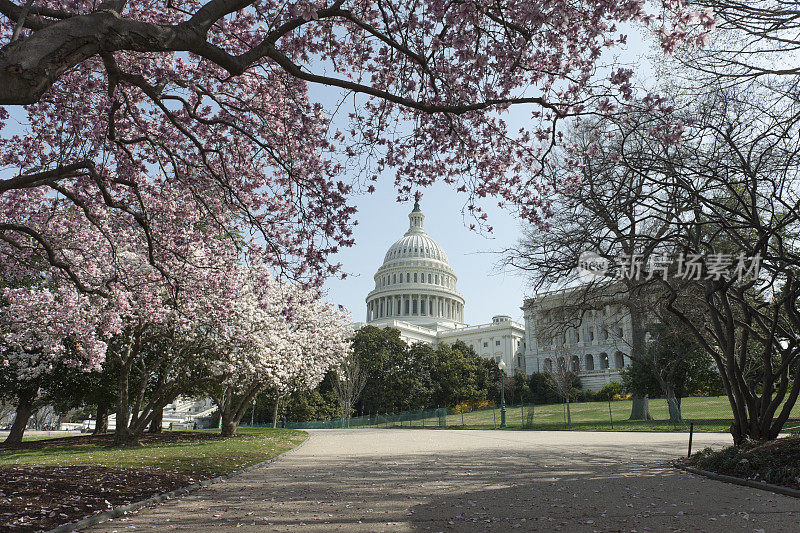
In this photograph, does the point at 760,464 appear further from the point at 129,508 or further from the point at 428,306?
the point at 428,306

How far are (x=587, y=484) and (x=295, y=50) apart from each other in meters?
8.22

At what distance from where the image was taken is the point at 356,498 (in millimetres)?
7770

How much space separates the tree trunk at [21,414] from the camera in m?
24.9

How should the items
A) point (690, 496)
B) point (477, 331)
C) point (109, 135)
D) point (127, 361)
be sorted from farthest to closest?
point (477, 331) < point (127, 361) < point (109, 135) < point (690, 496)

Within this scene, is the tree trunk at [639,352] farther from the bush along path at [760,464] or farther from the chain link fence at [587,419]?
the bush along path at [760,464]

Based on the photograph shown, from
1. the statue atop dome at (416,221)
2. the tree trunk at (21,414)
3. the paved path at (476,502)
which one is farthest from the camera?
the statue atop dome at (416,221)

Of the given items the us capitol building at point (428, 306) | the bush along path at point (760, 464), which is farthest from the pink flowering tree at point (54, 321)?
the us capitol building at point (428, 306)

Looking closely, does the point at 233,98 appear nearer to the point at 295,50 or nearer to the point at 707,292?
the point at 295,50

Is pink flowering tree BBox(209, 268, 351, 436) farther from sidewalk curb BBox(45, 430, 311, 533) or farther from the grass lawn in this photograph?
the grass lawn

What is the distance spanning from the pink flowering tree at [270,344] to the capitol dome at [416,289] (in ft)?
251

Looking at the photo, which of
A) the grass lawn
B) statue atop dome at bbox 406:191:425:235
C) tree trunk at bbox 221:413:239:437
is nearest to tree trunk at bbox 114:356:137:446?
tree trunk at bbox 221:413:239:437

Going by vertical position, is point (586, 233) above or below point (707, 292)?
above

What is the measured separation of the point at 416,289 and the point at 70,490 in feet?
351

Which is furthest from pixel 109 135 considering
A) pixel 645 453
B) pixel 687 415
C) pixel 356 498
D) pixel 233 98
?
pixel 687 415
